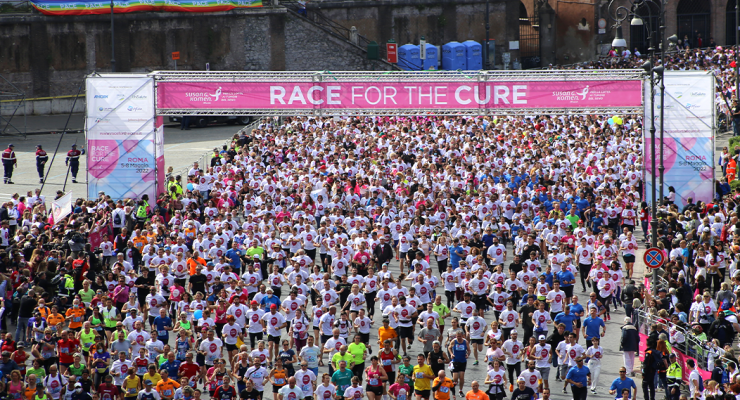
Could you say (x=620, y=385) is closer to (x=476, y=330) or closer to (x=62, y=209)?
(x=476, y=330)

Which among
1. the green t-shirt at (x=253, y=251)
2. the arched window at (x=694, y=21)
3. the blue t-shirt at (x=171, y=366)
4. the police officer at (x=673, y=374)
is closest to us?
the police officer at (x=673, y=374)

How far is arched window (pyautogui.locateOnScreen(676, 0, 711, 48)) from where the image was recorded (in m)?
58.9

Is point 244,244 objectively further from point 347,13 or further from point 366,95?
point 347,13

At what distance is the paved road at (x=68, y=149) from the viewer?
30.8 metres

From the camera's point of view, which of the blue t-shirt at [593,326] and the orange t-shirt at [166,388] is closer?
the orange t-shirt at [166,388]

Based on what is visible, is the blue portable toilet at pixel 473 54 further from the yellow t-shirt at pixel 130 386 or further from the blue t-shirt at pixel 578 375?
the yellow t-shirt at pixel 130 386

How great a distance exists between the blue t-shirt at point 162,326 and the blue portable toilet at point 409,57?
128ft

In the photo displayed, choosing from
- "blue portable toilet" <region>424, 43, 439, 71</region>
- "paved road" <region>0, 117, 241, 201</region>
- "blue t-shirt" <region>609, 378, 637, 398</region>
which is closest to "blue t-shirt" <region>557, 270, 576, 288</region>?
"blue t-shirt" <region>609, 378, 637, 398</region>

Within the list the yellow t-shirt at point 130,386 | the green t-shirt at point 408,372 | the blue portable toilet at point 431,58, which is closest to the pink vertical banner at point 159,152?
the yellow t-shirt at point 130,386

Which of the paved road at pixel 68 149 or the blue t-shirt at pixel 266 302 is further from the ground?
the paved road at pixel 68 149

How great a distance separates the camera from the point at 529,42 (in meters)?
59.8

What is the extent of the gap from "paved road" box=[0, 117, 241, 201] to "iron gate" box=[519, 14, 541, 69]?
22142 mm

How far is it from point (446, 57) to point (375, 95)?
2993 cm

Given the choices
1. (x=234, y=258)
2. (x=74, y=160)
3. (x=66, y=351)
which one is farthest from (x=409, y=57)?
(x=66, y=351)
